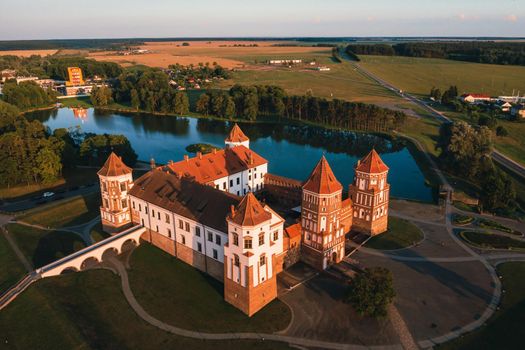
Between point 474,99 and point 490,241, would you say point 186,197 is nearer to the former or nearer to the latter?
point 490,241

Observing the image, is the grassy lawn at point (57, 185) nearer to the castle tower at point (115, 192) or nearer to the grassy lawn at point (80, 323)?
the castle tower at point (115, 192)

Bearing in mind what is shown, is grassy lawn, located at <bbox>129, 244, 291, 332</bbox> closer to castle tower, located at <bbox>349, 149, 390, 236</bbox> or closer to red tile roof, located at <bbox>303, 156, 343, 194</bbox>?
red tile roof, located at <bbox>303, 156, 343, 194</bbox>

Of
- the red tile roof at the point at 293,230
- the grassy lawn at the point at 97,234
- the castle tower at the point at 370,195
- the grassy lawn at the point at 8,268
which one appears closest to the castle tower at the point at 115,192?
the grassy lawn at the point at 97,234

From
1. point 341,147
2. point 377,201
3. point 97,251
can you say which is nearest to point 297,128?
point 341,147

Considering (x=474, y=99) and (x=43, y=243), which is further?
(x=474, y=99)

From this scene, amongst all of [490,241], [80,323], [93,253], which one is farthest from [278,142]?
[80,323]

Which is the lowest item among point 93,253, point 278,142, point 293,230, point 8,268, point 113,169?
point 278,142
